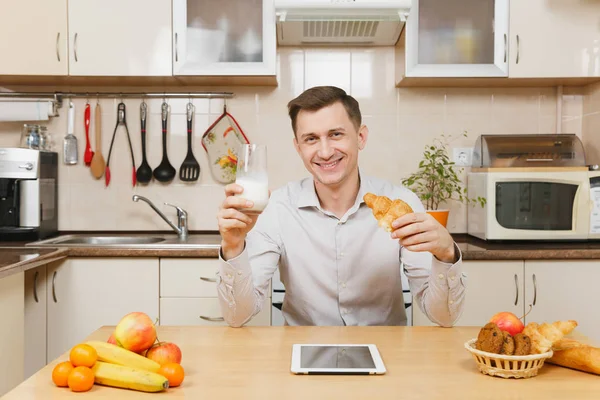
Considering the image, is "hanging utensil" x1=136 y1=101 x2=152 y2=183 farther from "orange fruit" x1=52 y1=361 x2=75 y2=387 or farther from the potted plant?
"orange fruit" x1=52 y1=361 x2=75 y2=387

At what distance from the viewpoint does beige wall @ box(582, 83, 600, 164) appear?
3164mm

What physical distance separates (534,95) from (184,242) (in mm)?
1989

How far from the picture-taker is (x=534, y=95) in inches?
131

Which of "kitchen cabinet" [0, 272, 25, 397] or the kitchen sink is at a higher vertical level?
the kitchen sink

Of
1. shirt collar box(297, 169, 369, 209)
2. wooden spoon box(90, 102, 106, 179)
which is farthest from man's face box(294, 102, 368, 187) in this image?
wooden spoon box(90, 102, 106, 179)

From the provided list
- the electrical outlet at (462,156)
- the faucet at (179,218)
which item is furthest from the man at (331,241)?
the electrical outlet at (462,156)

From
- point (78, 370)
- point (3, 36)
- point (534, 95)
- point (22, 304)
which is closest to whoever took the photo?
point (78, 370)

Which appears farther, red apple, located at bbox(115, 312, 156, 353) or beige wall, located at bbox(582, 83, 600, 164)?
beige wall, located at bbox(582, 83, 600, 164)

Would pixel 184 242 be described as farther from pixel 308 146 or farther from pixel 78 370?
pixel 78 370

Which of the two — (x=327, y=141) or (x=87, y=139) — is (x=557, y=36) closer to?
(x=327, y=141)

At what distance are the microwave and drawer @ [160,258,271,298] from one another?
51.2 inches

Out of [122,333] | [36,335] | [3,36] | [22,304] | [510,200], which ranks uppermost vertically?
[3,36]

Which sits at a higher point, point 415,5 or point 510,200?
point 415,5

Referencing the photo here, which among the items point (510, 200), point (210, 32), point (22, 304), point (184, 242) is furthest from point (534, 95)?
point (22, 304)
